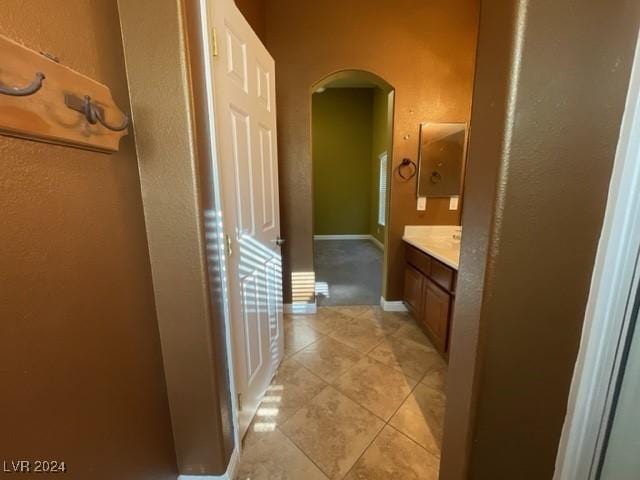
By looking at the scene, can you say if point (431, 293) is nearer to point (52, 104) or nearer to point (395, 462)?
point (395, 462)

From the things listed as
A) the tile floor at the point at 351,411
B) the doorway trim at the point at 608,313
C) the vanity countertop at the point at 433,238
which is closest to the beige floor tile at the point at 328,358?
the tile floor at the point at 351,411

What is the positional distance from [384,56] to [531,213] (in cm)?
236

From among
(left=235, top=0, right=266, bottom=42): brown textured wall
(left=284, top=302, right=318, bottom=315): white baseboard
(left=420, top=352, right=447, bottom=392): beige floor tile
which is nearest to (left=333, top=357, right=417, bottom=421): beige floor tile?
(left=420, top=352, right=447, bottom=392): beige floor tile

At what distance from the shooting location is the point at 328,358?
83.6 inches

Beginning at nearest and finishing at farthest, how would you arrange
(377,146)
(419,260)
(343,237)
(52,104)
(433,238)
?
1. (52,104)
2. (419,260)
3. (433,238)
4. (377,146)
5. (343,237)

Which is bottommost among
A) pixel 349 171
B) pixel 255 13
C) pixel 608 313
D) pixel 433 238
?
pixel 433 238

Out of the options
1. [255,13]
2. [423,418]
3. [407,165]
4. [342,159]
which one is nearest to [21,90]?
[423,418]

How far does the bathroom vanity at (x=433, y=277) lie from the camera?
1.89 meters

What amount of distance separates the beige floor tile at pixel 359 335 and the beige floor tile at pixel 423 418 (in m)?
0.56

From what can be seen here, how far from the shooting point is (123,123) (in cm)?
79

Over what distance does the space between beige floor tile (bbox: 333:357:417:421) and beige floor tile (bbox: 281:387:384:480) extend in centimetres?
6

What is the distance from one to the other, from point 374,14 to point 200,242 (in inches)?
103

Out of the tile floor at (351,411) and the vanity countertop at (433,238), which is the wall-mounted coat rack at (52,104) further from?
the vanity countertop at (433,238)

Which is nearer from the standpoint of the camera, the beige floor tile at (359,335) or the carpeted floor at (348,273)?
the beige floor tile at (359,335)
